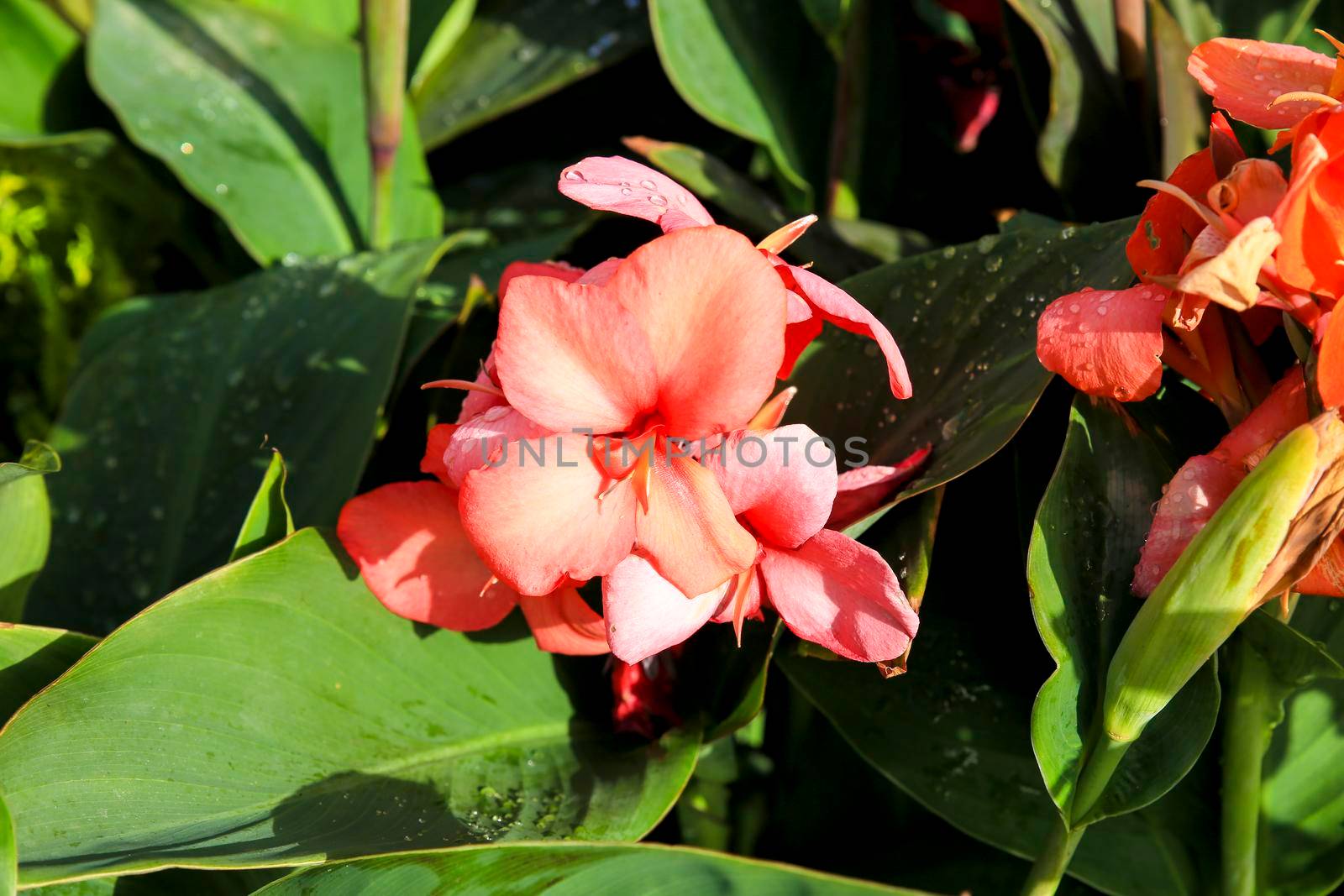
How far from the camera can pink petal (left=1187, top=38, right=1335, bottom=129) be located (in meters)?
0.45

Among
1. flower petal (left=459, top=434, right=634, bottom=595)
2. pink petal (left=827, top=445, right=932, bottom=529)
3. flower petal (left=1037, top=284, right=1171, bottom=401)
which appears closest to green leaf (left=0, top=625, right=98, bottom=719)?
flower petal (left=459, top=434, right=634, bottom=595)

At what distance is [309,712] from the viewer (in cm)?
52

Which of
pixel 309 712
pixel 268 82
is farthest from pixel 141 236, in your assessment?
pixel 309 712

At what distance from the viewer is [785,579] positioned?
45 cm

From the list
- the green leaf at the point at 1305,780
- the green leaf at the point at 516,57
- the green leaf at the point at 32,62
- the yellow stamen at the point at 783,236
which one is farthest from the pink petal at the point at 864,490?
the green leaf at the point at 32,62

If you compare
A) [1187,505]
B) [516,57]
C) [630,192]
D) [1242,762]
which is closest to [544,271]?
[630,192]

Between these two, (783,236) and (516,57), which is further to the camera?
(516,57)

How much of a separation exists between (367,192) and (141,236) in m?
0.30

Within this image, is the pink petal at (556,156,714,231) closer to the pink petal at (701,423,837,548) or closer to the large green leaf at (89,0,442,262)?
the pink petal at (701,423,837,548)

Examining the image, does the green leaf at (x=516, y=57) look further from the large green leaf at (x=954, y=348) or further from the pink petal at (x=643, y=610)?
the pink petal at (x=643, y=610)

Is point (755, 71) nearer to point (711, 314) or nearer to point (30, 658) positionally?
point (711, 314)

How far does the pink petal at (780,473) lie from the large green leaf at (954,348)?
2.5 inches

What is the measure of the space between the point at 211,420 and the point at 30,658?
251mm

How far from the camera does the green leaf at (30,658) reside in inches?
21.0
